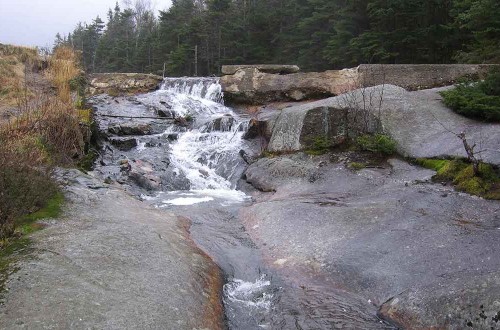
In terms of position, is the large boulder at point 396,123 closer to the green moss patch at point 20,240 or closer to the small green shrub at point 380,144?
the small green shrub at point 380,144

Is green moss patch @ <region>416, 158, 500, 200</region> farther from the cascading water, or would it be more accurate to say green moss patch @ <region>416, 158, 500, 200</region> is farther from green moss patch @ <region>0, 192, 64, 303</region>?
green moss patch @ <region>0, 192, 64, 303</region>

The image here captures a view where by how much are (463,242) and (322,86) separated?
11.3 metres

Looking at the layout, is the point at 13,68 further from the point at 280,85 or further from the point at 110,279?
the point at 110,279

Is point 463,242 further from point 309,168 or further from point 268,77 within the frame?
point 268,77

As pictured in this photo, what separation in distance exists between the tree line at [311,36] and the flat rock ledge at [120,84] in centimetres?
191

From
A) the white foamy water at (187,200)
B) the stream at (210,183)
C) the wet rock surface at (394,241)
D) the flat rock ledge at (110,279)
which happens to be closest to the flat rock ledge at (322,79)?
the stream at (210,183)

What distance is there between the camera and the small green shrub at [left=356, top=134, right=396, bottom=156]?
931cm

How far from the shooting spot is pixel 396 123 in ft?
32.9

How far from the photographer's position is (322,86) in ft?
52.9

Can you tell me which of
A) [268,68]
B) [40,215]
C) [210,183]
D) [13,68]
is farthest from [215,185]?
[268,68]

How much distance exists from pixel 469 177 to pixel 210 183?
19.6 ft

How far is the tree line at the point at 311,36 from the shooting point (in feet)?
55.4

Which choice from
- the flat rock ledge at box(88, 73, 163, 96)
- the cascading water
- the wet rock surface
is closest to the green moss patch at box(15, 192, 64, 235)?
the cascading water

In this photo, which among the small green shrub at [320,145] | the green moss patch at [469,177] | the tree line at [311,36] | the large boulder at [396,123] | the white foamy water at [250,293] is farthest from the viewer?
the tree line at [311,36]
